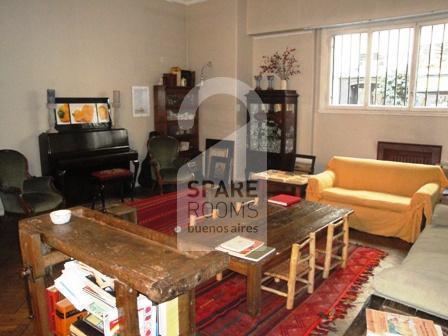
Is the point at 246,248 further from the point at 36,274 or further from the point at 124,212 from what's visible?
the point at 36,274

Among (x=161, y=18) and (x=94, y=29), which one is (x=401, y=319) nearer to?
(x=94, y=29)

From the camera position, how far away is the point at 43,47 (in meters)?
4.84

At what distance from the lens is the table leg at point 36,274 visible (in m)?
1.71

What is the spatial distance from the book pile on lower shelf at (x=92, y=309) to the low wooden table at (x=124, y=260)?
0.05 m

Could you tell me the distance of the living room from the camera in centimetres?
300

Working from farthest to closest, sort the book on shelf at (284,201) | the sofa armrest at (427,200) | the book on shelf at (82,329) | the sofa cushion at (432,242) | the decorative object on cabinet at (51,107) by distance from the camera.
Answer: the decorative object on cabinet at (51,107)
the sofa armrest at (427,200)
the book on shelf at (284,201)
the sofa cushion at (432,242)
the book on shelf at (82,329)

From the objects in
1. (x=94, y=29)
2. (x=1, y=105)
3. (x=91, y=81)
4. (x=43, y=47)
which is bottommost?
(x=1, y=105)

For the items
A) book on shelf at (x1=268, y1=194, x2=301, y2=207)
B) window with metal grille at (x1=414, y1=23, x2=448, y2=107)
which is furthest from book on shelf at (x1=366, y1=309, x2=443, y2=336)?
window with metal grille at (x1=414, y1=23, x2=448, y2=107)

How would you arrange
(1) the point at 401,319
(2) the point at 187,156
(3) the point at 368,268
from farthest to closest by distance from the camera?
1. (2) the point at 187,156
2. (3) the point at 368,268
3. (1) the point at 401,319

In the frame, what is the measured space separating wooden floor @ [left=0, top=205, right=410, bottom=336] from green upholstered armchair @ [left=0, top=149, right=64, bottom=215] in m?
0.41

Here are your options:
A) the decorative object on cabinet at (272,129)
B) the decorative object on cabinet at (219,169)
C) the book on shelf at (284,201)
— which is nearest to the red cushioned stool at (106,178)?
the decorative object on cabinet at (219,169)

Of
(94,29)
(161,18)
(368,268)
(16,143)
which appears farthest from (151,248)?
(161,18)

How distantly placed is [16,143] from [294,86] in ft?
13.8

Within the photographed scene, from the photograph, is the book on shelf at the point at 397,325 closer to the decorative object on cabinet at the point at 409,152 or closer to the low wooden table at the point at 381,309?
the low wooden table at the point at 381,309
